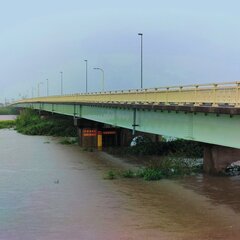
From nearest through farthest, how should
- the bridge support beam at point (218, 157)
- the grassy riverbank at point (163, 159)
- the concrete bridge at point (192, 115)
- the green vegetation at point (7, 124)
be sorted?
the concrete bridge at point (192, 115), the bridge support beam at point (218, 157), the grassy riverbank at point (163, 159), the green vegetation at point (7, 124)

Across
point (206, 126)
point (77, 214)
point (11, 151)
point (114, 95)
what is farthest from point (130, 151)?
point (77, 214)

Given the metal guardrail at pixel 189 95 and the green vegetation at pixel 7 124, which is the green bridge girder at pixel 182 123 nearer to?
the metal guardrail at pixel 189 95

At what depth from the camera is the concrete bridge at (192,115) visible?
22078 mm

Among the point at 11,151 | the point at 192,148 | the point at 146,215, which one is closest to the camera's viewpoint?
the point at 146,215

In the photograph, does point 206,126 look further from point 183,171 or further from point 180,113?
point 183,171

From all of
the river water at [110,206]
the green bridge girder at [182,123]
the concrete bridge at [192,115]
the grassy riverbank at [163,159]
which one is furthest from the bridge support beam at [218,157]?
the green bridge girder at [182,123]

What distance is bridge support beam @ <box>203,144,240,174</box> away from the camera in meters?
29.0

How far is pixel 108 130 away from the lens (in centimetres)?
5375

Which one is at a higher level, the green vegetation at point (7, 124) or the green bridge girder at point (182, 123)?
the green bridge girder at point (182, 123)

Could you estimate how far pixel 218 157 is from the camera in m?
29.4

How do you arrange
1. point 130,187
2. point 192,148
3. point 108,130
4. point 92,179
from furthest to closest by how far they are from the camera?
point 108,130 < point 192,148 < point 92,179 < point 130,187

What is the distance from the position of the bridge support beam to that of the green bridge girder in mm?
2777

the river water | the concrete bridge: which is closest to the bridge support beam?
the concrete bridge

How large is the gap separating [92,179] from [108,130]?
932 inches
